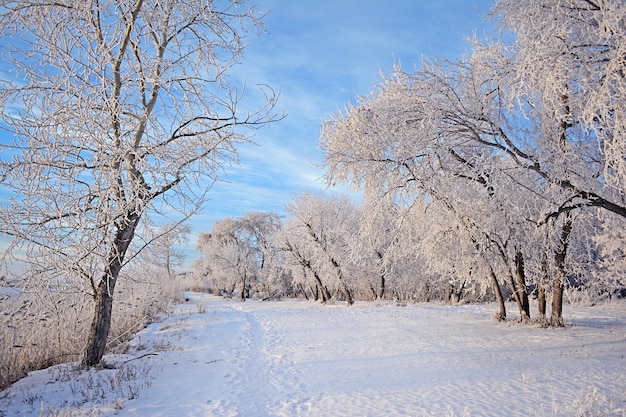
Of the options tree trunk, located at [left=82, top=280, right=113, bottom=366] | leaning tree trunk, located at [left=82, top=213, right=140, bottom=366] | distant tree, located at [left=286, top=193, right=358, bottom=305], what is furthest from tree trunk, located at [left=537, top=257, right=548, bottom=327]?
distant tree, located at [left=286, top=193, right=358, bottom=305]

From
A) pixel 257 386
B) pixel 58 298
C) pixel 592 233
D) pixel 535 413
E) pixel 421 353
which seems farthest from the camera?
pixel 592 233

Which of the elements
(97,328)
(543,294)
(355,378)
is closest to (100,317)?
(97,328)

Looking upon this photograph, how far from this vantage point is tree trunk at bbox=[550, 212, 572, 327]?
11133 millimetres

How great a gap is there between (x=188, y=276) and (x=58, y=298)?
60.8m

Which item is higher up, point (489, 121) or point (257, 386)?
point (489, 121)

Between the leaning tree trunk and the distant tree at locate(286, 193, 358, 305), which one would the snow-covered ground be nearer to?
the leaning tree trunk

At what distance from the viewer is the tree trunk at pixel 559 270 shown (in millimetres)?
11133

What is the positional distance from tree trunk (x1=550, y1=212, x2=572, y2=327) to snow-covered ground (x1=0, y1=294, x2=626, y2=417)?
0.71 m

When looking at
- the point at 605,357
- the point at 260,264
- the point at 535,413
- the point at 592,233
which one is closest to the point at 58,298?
the point at 535,413

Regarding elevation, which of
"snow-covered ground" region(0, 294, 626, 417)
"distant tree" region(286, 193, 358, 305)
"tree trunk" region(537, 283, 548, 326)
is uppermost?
"distant tree" region(286, 193, 358, 305)

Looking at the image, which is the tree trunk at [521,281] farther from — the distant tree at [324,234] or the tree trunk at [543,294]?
the distant tree at [324,234]

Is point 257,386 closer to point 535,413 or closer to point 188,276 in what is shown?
point 535,413

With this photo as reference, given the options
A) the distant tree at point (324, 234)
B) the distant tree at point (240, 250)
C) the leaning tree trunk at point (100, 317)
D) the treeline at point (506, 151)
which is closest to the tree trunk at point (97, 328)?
the leaning tree trunk at point (100, 317)

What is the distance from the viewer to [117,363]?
770 centimetres
